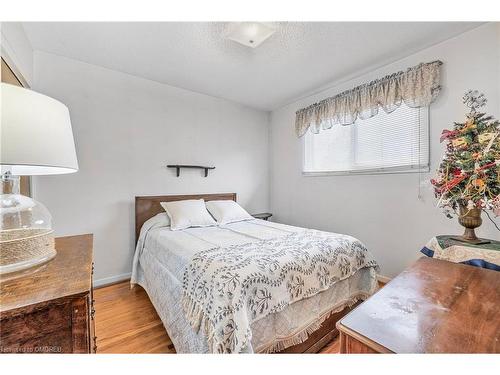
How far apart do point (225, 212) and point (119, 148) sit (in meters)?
1.48

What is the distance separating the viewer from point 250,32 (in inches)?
72.8

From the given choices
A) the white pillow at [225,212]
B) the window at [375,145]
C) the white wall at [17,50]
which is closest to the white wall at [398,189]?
the window at [375,145]

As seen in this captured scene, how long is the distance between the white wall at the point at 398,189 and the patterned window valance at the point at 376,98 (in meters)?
0.11

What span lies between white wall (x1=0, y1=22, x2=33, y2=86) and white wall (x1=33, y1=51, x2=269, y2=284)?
0.56 ft

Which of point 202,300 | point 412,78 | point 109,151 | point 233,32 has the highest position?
point 233,32

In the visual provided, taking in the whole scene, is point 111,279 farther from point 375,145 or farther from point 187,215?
point 375,145

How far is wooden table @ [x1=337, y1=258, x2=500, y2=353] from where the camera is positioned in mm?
561

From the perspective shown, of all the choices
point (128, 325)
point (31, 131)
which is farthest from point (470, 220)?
point (128, 325)

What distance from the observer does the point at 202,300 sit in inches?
51.4

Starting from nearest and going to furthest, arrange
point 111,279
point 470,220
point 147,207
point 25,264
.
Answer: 1. point 25,264
2. point 470,220
3. point 111,279
4. point 147,207

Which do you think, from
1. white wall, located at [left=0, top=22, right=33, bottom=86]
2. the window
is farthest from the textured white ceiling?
the window

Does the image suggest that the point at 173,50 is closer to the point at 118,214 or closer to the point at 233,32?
the point at 233,32
